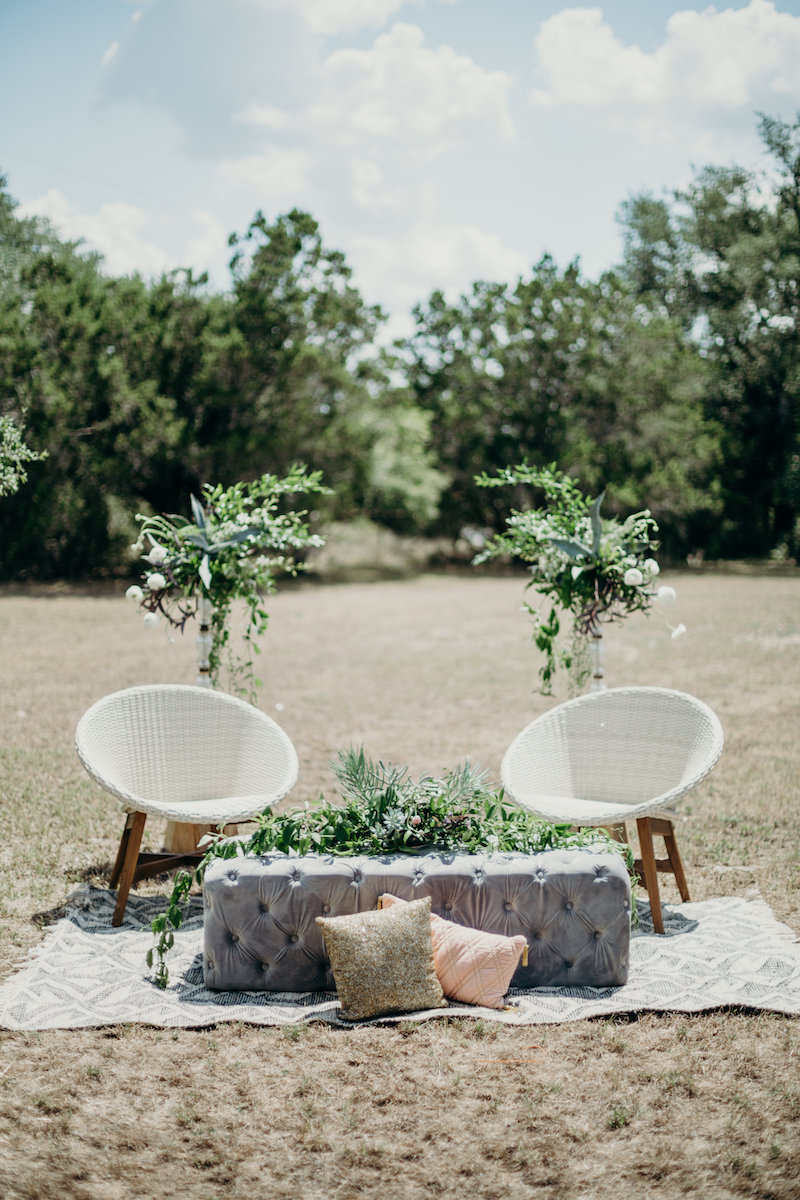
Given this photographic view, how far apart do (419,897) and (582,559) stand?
6.38 feet

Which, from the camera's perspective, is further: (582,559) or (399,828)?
(582,559)

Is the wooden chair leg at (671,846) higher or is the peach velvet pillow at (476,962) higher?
the wooden chair leg at (671,846)

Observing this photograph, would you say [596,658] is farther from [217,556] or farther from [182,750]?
[182,750]

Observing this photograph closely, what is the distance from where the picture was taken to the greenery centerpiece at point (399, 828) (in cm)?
336

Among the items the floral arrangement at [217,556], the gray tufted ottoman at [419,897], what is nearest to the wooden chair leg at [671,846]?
the gray tufted ottoman at [419,897]

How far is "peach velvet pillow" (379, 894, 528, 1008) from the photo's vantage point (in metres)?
3.12

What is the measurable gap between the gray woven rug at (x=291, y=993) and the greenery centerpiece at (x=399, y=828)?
144mm

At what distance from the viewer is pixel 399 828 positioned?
3.38m

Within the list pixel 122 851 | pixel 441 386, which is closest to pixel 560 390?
pixel 441 386

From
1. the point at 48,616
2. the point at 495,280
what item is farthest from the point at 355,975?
the point at 495,280

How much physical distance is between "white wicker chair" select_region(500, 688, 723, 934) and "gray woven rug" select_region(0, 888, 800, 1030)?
1.52ft

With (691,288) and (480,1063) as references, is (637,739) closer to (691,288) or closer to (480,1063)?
(480,1063)

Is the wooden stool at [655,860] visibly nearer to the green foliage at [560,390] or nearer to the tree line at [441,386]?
the tree line at [441,386]

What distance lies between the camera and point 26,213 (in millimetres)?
7633
